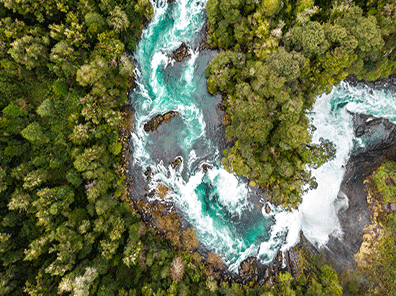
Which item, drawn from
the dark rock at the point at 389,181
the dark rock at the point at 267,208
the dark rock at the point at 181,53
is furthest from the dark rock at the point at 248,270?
the dark rock at the point at 181,53

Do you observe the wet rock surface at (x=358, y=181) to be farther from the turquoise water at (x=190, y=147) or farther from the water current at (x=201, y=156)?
the turquoise water at (x=190, y=147)

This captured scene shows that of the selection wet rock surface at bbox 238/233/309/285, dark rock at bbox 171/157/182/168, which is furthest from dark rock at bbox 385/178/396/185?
dark rock at bbox 171/157/182/168

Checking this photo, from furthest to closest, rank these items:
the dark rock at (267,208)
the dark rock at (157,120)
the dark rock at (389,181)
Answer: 1. the dark rock at (157,120)
2. the dark rock at (267,208)
3. the dark rock at (389,181)

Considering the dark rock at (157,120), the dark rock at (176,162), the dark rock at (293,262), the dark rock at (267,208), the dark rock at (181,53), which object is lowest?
the dark rock at (293,262)

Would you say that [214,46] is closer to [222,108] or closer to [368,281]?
[222,108]

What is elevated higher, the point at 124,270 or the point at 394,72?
the point at 394,72

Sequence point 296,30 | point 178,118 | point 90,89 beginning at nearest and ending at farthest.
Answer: point 296,30 → point 90,89 → point 178,118

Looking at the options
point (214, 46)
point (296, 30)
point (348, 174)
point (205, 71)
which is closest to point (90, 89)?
point (205, 71)
